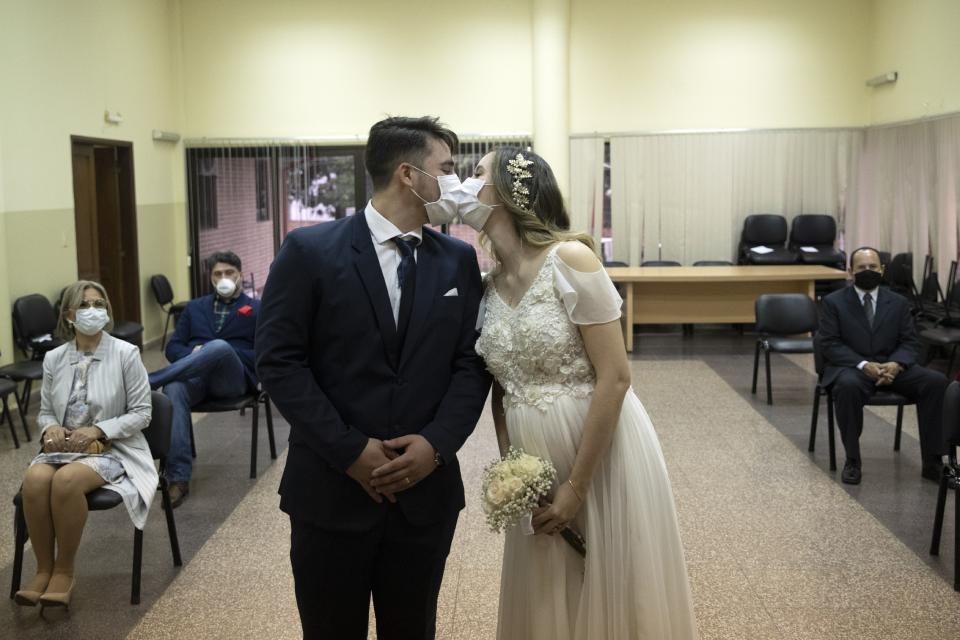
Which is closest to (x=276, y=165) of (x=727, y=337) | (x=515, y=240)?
(x=727, y=337)

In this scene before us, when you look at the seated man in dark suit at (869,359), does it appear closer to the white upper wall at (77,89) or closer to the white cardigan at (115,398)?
the white cardigan at (115,398)

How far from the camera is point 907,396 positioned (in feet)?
19.0

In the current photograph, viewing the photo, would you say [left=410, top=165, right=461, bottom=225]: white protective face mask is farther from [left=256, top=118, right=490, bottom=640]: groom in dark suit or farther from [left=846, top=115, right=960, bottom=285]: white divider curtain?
[left=846, top=115, right=960, bottom=285]: white divider curtain

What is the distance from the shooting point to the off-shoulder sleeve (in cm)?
252

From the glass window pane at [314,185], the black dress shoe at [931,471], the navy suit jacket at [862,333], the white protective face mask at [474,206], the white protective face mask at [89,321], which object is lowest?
the black dress shoe at [931,471]

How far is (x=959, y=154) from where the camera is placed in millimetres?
9398

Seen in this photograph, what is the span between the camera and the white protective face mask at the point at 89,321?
436 centimetres

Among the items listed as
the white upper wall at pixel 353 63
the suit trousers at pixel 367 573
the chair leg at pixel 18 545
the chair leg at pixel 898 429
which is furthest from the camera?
the white upper wall at pixel 353 63

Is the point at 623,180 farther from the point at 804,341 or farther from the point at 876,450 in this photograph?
the point at 876,450

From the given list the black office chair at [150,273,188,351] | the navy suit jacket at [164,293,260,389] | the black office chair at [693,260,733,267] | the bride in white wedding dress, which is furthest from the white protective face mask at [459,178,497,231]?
the black office chair at [693,260,733,267]

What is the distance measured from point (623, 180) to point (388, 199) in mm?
10037

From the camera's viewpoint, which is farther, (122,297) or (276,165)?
(276,165)

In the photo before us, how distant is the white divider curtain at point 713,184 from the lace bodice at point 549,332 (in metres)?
9.75

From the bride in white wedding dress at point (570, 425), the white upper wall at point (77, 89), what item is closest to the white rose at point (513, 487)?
the bride in white wedding dress at point (570, 425)
